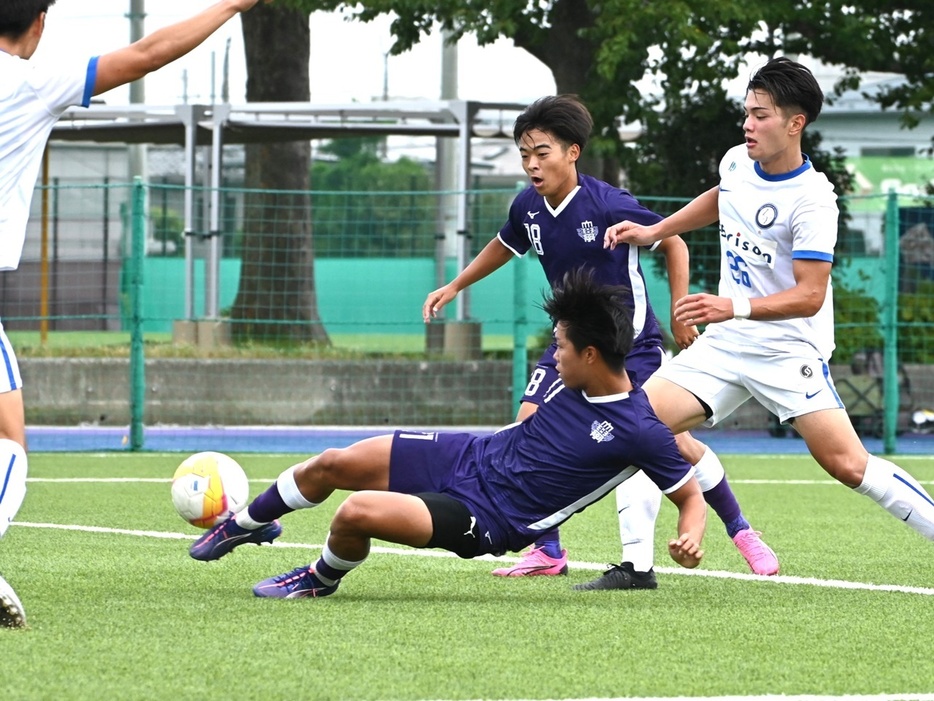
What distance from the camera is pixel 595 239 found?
5949 mm

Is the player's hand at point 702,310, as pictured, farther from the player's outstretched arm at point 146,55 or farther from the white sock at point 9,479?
the white sock at point 9,479

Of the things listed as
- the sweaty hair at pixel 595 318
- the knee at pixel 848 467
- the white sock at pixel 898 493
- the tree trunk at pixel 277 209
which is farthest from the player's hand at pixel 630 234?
the tree trunk at pixel 277 209

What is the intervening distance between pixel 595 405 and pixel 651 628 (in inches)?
31.8

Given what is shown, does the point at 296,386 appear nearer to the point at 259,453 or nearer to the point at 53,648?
the point at 259,453

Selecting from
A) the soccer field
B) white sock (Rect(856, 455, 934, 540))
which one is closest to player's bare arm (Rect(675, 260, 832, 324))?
white sock (Rect(856, 455, 934, 540))

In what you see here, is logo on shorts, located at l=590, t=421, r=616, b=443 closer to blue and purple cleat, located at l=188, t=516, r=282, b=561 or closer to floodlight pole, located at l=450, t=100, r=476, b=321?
blue and purple cleat, located at l=188, t=516, r=282, b=561

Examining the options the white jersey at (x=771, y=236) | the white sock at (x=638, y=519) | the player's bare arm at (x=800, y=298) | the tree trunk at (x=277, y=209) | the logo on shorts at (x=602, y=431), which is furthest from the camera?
the tree trunk at (x=277, y=209)

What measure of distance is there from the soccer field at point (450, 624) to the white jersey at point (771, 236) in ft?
3.17

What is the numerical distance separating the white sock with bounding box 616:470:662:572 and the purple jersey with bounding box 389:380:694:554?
0.55 meters

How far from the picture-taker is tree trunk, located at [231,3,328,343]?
15609 millimetres

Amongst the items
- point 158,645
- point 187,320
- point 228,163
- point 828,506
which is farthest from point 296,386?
point 228,163

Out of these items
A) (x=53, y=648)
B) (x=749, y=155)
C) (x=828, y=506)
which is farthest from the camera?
(x=828, y=506)

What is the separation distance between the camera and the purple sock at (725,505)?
20.4ft

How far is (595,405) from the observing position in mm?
5125
